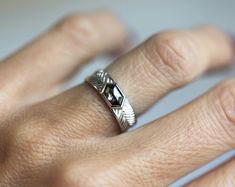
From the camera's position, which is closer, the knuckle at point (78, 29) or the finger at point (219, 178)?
the finger at point (219, 178)

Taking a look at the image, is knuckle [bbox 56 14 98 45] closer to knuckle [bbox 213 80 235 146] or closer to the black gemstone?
the black gemstone

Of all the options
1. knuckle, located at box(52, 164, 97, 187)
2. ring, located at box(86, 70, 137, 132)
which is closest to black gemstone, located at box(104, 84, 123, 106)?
ring, located at box(86, 70, 137, 132)

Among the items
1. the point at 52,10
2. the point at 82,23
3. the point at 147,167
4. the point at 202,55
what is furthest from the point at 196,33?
the point at 52,10

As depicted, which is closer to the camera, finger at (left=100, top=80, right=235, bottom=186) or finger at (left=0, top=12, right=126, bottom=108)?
finger at (left=100, top=80, right=235, bottom=186)

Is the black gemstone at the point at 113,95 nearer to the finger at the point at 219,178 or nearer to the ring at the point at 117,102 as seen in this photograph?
the ring at the point at 117,102

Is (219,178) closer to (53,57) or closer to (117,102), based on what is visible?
(117,102)

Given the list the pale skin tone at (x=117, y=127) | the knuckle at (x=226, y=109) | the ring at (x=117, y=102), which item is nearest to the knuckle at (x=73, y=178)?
the pale skin tone at (x=117, y=127)

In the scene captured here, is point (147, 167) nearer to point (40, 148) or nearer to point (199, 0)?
point (40, 148)
